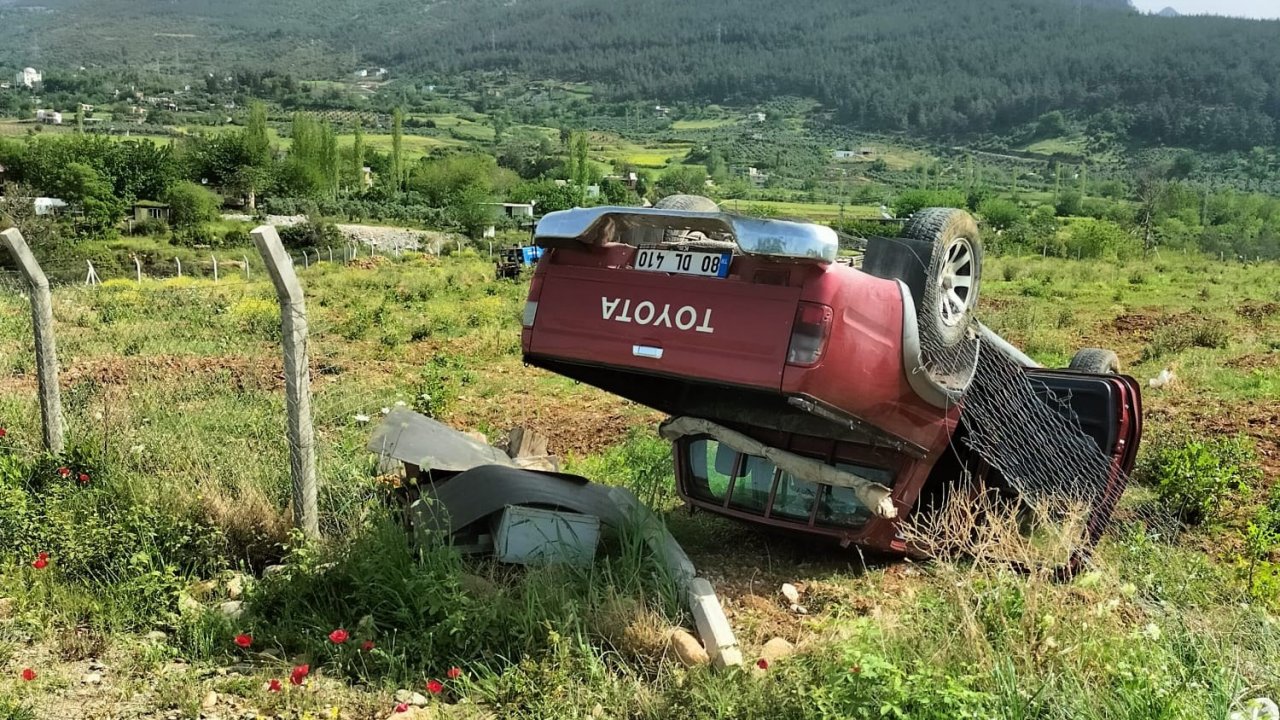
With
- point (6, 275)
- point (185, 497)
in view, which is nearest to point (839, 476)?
point (185, 497)

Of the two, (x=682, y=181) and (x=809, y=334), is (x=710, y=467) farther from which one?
(x=682, y=181)

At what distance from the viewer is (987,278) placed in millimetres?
30281

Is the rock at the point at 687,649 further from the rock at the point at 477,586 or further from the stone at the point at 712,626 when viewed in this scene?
the rock at the point at 477,586

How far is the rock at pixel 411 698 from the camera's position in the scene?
439 centimetres

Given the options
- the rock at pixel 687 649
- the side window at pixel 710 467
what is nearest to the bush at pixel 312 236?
the side window at pixel 710 467

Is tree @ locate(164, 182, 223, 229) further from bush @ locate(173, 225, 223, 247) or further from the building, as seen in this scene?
bush @ locate(173, 225, 223, 247)

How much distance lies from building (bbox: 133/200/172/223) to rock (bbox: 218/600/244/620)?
76.6 metres

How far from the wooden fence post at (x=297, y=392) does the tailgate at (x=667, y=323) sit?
1315 millimetres

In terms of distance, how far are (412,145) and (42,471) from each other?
507 feet

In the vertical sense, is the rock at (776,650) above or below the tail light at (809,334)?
below

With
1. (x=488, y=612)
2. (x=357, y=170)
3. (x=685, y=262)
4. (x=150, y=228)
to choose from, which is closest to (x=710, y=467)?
(x=685, y=262)

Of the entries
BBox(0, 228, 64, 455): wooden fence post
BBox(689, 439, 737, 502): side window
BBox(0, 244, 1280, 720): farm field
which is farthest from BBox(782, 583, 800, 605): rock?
BBox(0, 228, 64, 455): wooden fence post

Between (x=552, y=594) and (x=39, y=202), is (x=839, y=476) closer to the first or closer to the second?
(x=552, y=594)

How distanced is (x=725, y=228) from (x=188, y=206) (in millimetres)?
76585
